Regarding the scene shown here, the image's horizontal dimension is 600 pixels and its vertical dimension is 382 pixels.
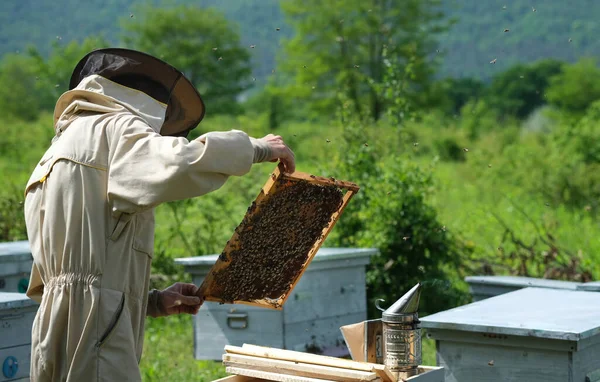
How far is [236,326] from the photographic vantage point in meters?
5.74

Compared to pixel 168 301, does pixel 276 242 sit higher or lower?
higher

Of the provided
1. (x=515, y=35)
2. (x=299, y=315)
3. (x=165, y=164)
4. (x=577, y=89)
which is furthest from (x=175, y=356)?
(x=515, y=35)

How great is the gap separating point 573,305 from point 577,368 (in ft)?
1.90

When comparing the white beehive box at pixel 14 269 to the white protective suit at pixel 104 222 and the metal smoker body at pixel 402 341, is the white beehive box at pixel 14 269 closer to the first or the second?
the white protective suit at pixel 104 222

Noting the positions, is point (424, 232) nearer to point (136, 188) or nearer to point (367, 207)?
point (367, 207)

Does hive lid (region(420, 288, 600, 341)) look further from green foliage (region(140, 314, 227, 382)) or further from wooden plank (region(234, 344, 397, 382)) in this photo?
green foliage (region(140, 314, 227, 382))

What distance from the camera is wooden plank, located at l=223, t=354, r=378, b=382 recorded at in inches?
97.1

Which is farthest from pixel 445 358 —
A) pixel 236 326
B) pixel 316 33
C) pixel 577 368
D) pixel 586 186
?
pixel 316 33

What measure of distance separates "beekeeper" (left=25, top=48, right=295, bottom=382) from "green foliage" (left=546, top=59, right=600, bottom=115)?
5209cm

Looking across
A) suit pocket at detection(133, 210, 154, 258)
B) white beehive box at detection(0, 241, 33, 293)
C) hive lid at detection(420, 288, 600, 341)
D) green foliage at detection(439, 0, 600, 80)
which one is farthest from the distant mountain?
suit pocket at detection(133, 210, 154, 258)

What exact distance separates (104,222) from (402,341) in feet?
3.47

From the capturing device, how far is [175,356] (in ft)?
21.5

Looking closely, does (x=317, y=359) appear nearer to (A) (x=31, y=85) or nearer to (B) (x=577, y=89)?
(B) (x=577, y=89)

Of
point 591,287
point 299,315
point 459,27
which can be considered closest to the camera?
point 591,287
